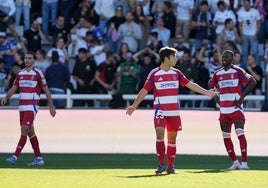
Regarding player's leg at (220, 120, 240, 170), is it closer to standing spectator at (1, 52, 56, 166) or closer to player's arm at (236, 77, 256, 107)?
player's arm at (236, 77, 256, 107)

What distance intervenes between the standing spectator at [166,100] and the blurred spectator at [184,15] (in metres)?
12.8

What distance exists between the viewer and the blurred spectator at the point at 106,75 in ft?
92.9

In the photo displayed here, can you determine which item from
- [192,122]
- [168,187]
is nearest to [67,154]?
[192,122]

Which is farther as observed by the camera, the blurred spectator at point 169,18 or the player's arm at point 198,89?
the blurred spectator at point 169,18

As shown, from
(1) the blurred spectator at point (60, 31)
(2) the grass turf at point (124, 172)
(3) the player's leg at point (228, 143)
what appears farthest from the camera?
(1) the blurred spectator at point (60, 31)

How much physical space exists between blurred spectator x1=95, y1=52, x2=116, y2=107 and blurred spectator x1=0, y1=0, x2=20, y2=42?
3.21 metres

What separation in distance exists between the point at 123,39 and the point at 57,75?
122 inches

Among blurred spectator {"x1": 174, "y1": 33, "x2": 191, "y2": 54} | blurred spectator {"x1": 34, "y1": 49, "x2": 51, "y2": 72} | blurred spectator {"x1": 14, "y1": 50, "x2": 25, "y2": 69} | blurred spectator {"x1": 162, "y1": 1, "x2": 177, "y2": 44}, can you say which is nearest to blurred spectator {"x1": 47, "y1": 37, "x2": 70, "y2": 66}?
blurred spectator {"x1": 34, "y1": 49, "x2": 51, "y2": 72}

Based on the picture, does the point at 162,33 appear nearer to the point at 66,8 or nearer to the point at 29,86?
the point at 66,8

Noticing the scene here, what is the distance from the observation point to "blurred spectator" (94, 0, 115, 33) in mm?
30094

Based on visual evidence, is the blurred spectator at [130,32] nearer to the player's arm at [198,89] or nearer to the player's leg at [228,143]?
the player's leg at [228,143]

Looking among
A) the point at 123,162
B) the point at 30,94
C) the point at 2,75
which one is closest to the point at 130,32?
the point at 2,75

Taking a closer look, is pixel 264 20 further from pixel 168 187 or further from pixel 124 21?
pixel 168 187

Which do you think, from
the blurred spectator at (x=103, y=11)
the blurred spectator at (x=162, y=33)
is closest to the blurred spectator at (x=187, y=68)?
the blurred spectator at (x=162, y=33)
